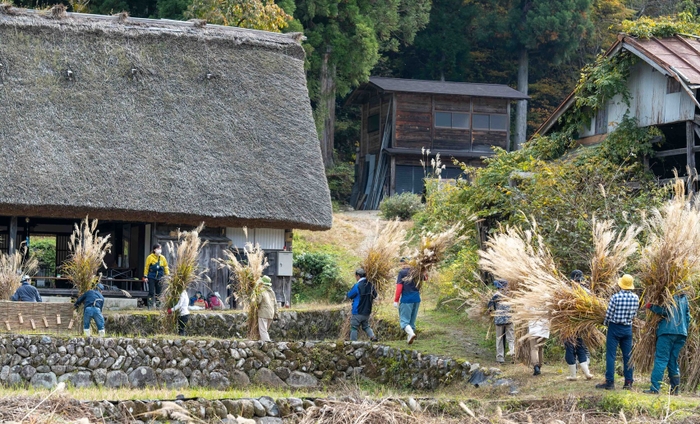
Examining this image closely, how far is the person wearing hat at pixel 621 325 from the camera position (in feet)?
38.7

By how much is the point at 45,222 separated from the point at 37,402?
13.5m

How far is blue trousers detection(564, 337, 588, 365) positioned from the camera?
41.3ft

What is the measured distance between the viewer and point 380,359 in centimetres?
1543

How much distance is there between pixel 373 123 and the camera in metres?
35.2

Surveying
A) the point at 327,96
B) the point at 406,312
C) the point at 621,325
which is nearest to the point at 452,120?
the point at 327,96

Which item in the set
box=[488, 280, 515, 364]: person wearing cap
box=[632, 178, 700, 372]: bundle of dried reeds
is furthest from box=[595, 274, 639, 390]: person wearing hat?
box=[488, 280, 515, 364]: person wearing cap

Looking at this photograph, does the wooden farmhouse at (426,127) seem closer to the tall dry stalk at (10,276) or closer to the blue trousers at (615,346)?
the tall dry stalk at (10,276)

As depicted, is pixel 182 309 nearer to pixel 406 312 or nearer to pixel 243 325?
pixel 243 325

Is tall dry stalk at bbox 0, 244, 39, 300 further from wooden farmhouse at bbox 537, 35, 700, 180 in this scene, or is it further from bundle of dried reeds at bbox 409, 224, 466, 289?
wooden farmhouse at bbox 537, 35, 700, 180

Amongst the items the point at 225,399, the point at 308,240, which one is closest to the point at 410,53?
the point at 308,240

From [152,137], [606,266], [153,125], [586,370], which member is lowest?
[586,370]

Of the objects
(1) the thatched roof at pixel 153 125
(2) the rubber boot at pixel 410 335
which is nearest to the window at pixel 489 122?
(1) the thatched roof at pixel 153 125

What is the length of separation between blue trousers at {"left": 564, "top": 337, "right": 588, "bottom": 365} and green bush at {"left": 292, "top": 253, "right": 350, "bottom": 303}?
37.8 feet

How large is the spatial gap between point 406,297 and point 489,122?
63.6 ft
